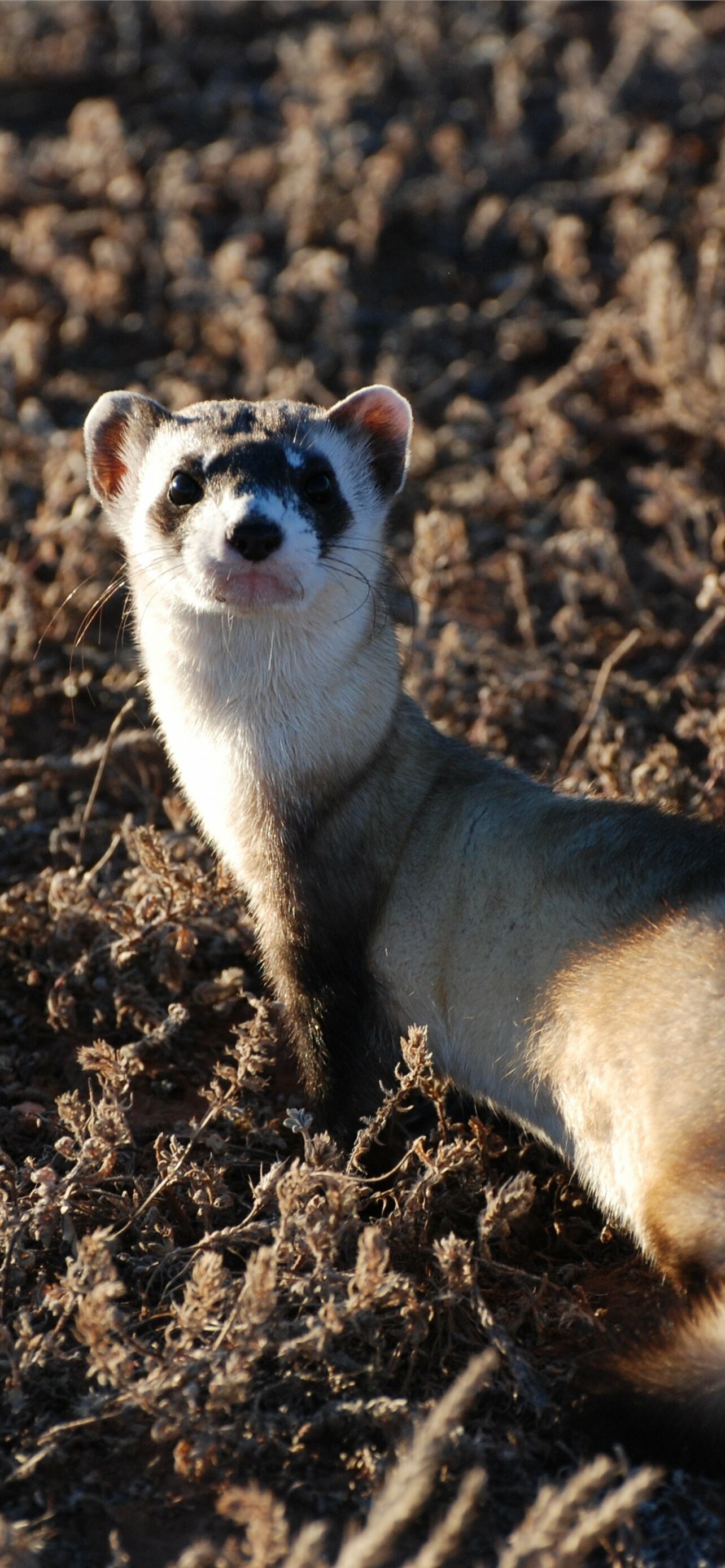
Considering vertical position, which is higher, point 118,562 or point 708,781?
point 118,562

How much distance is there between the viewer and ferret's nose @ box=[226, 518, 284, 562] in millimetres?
2742

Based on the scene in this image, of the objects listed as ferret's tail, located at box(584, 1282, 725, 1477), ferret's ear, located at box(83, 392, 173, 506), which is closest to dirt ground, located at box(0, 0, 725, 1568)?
ferret's tail, located at box(584, 1282, 725, 1477)

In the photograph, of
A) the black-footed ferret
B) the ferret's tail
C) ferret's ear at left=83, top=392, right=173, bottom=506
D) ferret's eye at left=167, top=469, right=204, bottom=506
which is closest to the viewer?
the ferret's tail

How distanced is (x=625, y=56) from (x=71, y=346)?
3094 millimetres

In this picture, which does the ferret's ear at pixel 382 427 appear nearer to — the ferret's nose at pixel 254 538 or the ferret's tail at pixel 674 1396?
the ferret's nose at pixel 254 538

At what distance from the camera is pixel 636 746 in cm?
414

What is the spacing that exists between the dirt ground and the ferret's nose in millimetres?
715

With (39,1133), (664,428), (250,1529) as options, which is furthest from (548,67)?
(250,1529)

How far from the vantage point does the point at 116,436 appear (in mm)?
3355

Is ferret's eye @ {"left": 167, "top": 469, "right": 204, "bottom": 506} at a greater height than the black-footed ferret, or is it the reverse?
ferret's eye @ {"left": 167, "top": 469, "right": 204, "bottom": 506}

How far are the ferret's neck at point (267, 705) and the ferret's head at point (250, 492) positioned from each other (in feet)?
0.29

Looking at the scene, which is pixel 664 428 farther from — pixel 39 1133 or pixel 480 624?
pixel 39 1133

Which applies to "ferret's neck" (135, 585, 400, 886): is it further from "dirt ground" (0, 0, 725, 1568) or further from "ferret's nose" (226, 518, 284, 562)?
"dirt ground" (0, 0, 725, 1568)

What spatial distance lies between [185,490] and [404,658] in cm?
144
